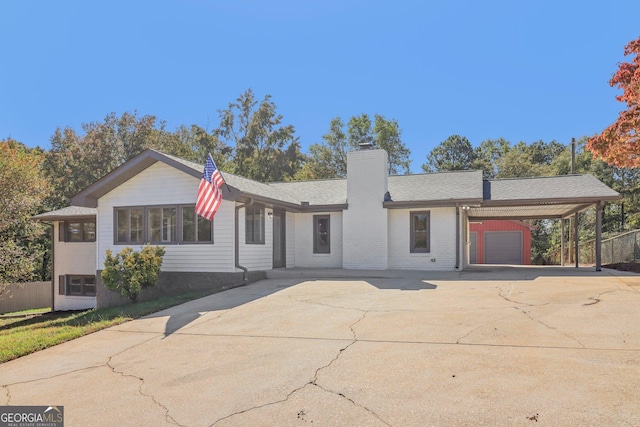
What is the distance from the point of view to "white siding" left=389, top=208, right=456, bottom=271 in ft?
49.2

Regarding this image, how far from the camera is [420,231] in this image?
1546cm

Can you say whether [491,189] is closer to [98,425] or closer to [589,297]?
[589,297]

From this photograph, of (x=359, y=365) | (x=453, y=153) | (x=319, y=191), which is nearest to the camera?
(x=359, y=365)

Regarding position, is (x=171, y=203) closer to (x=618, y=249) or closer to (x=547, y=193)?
(x=547, y=193)

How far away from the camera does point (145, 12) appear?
17.0 m

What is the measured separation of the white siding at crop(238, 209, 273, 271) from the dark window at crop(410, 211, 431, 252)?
5.13m

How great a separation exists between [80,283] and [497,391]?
17686 millimetres

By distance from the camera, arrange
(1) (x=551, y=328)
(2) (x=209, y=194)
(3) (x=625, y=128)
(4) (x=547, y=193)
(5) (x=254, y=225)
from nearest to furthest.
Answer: (1) (x=551, y=328)
(2) (x=209, y=194)
(3) (x=625, y=128)
(5) (x=254, y=225)
(4) (x=547, y=193)

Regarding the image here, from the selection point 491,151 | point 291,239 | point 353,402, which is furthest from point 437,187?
point 491,151

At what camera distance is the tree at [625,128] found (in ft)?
35.7

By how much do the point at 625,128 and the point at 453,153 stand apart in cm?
4209

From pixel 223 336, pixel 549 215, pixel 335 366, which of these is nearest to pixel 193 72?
pixel 549 215

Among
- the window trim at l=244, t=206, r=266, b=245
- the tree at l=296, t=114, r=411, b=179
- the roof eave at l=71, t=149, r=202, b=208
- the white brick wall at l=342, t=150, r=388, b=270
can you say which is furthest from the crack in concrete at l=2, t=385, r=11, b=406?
the tree at l=296, t=114, r=411, b=179

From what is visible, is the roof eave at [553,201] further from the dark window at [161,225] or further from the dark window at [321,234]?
the dark window at [161,225]
